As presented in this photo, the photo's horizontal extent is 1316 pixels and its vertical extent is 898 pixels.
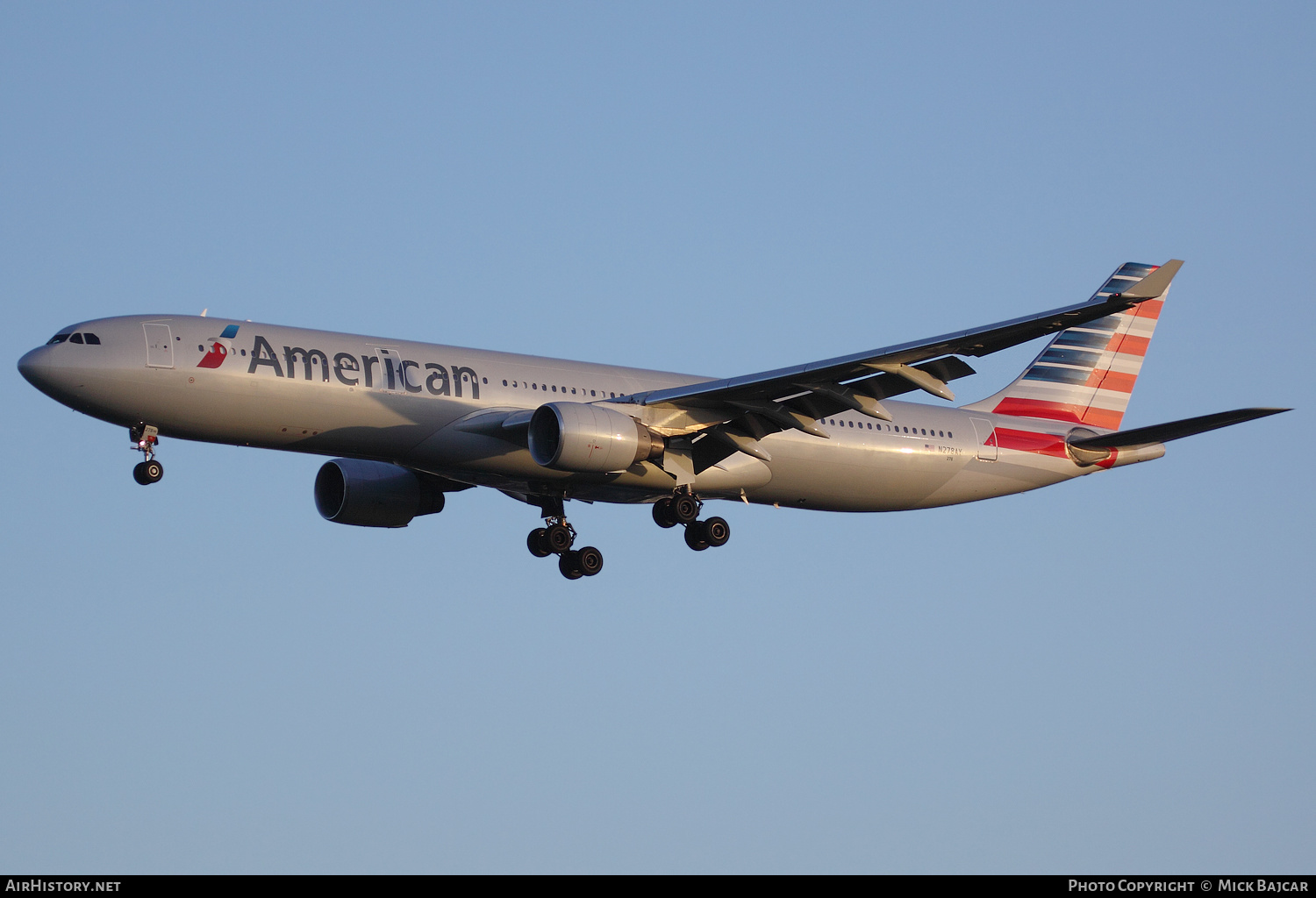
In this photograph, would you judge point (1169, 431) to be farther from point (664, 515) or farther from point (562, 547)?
point (562, 547)

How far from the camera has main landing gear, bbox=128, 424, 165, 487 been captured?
112 feet

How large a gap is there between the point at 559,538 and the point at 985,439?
39.8 ft

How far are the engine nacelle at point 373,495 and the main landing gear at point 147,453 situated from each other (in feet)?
23.4

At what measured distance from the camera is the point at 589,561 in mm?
40562

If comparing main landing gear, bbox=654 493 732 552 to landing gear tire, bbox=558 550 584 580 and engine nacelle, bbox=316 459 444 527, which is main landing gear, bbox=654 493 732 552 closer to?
Result: landing gear tire, bbox=558 550 584 580

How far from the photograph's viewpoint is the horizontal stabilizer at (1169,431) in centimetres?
3441

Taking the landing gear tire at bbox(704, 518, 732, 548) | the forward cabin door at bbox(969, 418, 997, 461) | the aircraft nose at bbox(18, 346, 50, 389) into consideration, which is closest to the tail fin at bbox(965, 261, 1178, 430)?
the forward cabin door at bbox(969, 418, 997, 461)

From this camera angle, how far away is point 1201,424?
122ft

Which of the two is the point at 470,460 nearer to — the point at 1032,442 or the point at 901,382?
the point at 901,382

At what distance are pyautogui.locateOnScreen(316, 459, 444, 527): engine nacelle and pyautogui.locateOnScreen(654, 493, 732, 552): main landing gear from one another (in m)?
6.73

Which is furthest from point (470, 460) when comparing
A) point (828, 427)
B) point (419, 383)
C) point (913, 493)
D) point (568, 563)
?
point (913, 493)

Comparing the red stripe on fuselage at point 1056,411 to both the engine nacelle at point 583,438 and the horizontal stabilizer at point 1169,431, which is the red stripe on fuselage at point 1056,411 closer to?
the horizontal stabilizer at point 1169,431

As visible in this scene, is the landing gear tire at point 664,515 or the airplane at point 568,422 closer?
the airplane at point 568,422

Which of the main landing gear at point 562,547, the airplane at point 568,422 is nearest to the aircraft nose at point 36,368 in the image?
the airplane at point 568,422
